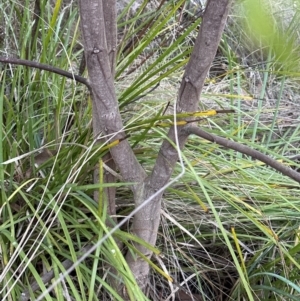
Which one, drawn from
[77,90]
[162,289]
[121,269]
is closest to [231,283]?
[162,289]

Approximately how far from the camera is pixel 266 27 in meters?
0.31

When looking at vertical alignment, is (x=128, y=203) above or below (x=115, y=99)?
below

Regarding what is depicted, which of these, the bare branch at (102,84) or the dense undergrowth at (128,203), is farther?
the dense undergrowth at (128,203)

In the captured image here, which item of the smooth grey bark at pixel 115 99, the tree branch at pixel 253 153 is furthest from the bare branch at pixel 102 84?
the tree branch at pixel 253 153

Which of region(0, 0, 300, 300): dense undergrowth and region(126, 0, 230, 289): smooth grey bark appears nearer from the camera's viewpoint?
region(126, 0, 230, 289): smooth grey bark

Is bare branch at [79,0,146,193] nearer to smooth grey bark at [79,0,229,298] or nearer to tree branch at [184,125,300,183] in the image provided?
smooth grey bark at [79,0,229,298]

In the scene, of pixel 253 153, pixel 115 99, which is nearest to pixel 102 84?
pixel 115 99

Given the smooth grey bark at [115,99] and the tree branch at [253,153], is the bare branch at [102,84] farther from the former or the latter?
the tree branch at [253,153]

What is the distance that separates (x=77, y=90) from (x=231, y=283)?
610 millimetres

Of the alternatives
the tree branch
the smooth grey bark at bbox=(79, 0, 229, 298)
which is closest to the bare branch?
the smooth grey bark at bbox=(79, 0, 229, 298)

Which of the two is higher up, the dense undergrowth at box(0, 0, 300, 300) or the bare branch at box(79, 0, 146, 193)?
the bare branch at box(79, 0, 146, 193)

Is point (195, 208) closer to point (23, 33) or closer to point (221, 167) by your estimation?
point (221, 167)

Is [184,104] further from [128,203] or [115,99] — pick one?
[128,203]

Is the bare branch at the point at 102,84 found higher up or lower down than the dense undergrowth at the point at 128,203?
higher up
